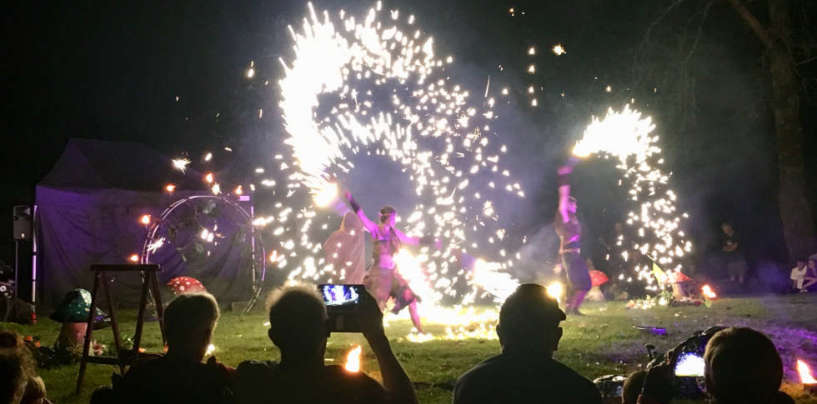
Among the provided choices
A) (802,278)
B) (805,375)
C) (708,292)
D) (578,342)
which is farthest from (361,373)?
(802,278)

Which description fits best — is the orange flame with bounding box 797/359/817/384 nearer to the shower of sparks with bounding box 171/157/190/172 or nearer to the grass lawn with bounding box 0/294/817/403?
the grass lawn with bounding box 0/294/817/403

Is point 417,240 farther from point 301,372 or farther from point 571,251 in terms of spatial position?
point 301,372

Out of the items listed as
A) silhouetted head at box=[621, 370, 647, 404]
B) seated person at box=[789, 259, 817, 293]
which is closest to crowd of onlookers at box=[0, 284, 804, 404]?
silhouetted head at box=[621, 370, 647, 404]

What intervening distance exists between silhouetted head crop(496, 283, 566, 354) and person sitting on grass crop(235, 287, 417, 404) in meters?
0.56

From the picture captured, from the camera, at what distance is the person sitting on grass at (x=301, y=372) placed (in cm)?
278

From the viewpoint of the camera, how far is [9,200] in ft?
62.6

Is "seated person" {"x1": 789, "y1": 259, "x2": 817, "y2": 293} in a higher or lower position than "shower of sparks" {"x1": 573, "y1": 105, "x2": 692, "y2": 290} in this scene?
lower

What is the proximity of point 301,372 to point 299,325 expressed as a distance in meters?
0.19

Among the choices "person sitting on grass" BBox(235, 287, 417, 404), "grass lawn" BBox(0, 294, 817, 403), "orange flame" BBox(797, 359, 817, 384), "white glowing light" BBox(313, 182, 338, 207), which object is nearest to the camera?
"person sitting on grass" BBox(235, 287, 417, 404)

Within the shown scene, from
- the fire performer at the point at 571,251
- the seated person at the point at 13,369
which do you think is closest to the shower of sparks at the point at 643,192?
the fire performer at the point at 571,251

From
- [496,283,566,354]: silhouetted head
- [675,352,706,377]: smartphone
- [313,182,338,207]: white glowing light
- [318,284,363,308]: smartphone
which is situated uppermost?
[313,182,338,207]: white glowing light

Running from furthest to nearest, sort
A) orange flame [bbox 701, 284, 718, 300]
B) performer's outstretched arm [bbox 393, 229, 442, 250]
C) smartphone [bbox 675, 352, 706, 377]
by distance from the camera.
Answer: orange flame [bbox 701, 284, 718, 300] < performer's outstretched arm [bbox 393, 229, 442, 250] < smartphone [bbox 675, 352, 706, 377]

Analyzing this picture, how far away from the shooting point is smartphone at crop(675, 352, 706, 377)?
4.91 metres

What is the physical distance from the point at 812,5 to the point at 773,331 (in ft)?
43.6
